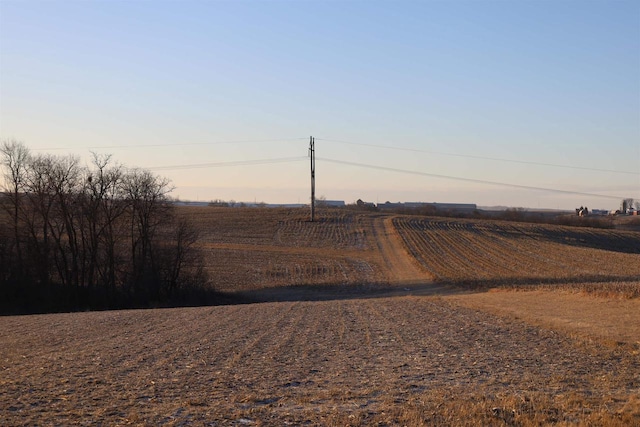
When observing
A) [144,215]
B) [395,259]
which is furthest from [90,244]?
[395,259]

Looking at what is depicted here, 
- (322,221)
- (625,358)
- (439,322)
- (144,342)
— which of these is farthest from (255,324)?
(322,221)

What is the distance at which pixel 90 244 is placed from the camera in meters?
48.8

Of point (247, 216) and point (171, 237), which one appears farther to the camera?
point (247, 216)

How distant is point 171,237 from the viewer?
48812mm

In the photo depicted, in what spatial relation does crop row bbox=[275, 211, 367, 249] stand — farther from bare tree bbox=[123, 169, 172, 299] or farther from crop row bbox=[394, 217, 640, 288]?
bare tree bbox=[123, 169, 172, 299]

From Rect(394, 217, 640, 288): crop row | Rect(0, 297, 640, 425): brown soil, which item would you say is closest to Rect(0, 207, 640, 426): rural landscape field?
Rect(0, 297, 640, 425): brown soil

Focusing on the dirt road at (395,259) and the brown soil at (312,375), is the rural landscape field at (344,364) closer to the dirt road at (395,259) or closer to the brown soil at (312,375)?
the brown soil at (312,375)

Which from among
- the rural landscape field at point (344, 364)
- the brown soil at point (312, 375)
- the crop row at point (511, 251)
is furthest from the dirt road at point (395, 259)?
the brown soil at point (312, 375)

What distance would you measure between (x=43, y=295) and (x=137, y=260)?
6829mm

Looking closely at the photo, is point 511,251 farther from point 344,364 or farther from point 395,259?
point 344,364

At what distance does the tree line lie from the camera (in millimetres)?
44594

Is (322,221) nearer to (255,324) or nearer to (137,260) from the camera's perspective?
(137,260)

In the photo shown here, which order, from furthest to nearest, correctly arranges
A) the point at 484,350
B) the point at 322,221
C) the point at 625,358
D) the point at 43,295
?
1. the point at 322,221
2. the point at 43,295
3. the point at 484,350
4. the point at 625,358

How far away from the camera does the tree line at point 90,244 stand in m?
44.6
